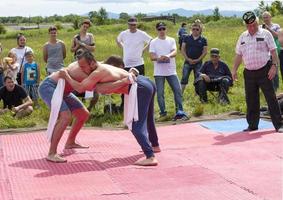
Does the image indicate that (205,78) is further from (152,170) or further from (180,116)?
(152,170)

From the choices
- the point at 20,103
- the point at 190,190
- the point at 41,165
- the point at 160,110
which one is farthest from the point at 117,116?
the point at 190,190

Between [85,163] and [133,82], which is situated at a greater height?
[133,82]

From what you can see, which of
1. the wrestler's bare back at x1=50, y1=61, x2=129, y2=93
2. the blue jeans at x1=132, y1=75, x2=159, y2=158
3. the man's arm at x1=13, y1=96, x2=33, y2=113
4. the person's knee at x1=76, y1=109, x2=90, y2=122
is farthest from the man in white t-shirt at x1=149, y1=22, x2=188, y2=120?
the wrestler's bare back at x1=50, y1=61, x2=129, y2=93

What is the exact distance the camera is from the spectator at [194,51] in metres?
Result: 11.1

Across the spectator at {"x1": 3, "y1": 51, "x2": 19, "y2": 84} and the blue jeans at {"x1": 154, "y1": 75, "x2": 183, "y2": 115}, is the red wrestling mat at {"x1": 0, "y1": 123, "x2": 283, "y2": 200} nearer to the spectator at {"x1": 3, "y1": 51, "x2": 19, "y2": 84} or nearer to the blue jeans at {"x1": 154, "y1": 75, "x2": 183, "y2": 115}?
the blue jeans at {"x1": 154, "y1": 75, "x2": 183, "y2": 115}

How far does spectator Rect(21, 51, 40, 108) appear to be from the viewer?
10797mm

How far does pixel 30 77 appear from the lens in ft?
35.6

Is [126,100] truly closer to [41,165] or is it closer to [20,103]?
[41,165]

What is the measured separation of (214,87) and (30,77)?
138 inches

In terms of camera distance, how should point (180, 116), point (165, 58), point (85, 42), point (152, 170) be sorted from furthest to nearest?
point (85, 42) → point (180, 116) → point (165, 58) → point (152, 170)

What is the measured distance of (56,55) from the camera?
1063cm

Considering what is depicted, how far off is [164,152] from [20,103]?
3818mm

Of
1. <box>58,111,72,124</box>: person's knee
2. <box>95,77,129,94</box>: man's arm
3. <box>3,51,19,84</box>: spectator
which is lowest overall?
<box>58,111,72,124</box>: person's knee

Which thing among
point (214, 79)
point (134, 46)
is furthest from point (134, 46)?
point (214, 79)
